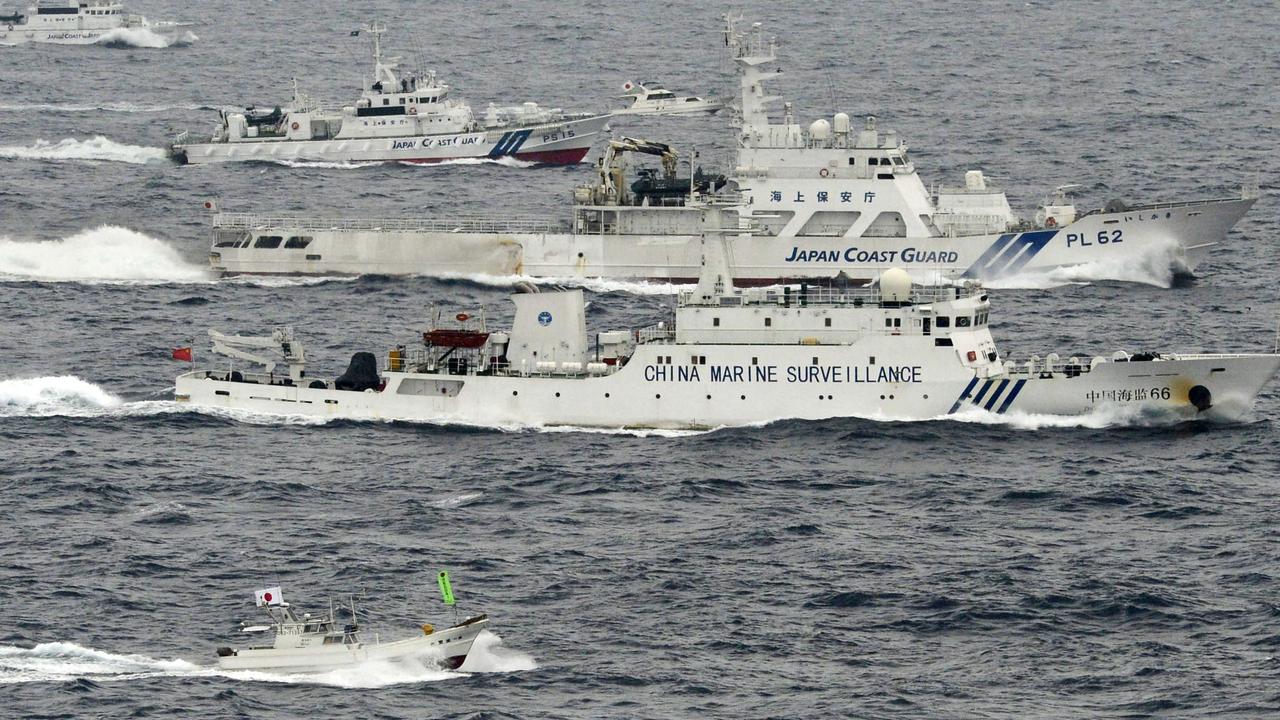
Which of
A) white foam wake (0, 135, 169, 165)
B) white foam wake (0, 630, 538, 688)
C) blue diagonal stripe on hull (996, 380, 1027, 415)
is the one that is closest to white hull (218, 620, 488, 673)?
white foam wake (0, 630, 538, 688)

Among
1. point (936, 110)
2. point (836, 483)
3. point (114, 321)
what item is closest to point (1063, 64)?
point (936, 110)

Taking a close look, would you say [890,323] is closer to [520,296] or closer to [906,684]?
[520,296]

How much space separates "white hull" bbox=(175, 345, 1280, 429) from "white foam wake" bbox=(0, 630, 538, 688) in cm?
2233

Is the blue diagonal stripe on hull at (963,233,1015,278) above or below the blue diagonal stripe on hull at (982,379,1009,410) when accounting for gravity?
above

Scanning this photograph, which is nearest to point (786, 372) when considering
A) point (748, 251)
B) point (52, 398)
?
point (52, 398)

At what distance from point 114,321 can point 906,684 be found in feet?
170

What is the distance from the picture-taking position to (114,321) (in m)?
102

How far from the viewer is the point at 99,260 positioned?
114 metres

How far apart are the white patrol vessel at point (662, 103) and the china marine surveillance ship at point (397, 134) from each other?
1724cm

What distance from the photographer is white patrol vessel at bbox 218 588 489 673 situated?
5906 cm

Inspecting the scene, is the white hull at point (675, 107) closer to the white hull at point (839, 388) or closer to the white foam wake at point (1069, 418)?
the white hull at point (839, 388)

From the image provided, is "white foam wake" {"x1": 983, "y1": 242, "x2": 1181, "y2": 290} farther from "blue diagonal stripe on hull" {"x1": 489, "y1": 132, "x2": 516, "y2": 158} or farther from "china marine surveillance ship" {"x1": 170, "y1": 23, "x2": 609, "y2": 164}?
"blue diagonal stripe on hull" {"x1": 489, "y1": 132, "x2": 516, "y2": 158}

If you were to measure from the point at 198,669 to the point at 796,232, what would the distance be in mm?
56415

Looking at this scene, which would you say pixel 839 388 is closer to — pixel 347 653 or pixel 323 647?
pixel 347 653
